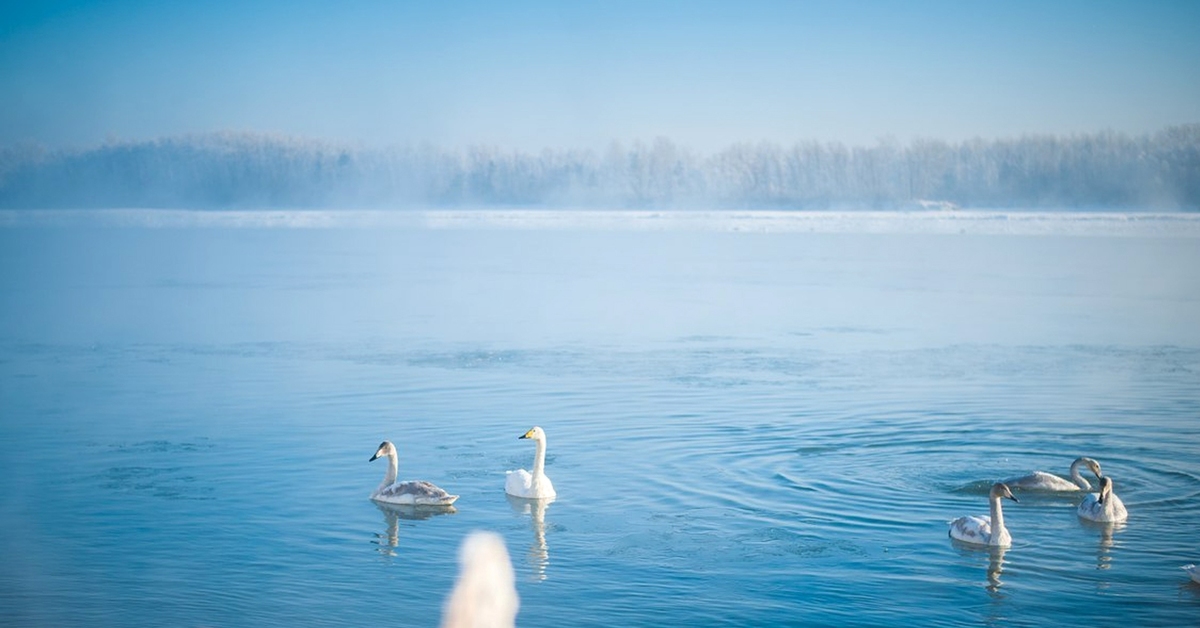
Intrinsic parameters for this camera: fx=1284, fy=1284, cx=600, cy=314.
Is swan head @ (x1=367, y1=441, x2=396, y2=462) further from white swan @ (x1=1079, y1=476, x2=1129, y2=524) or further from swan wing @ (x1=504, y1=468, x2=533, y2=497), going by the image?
white swan @ (x1=1079, y1=476, x2=1129, y2=524)

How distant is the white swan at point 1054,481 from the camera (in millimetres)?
10164

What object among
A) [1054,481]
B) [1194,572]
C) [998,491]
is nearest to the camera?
[1194,572]

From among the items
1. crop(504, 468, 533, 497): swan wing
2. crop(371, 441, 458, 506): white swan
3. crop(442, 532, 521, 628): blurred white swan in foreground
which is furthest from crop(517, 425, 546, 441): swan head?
crop(442, 532, 521, 628): blurred white swan in foreground

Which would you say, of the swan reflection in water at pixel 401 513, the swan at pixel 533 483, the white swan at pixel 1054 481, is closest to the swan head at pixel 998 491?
the white swan at pixel 1054 481

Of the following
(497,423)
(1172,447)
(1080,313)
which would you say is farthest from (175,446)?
(1080,313)

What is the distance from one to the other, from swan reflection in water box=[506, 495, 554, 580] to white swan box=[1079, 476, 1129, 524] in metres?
3.94

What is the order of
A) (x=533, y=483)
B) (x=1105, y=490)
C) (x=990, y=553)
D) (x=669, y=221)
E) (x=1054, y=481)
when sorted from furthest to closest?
1. (x=669, y=221)
2. (x=1054, y=481)
3. (x=533, y=483)
4. (x=1105, y=490)
5. (x=990, y=553)

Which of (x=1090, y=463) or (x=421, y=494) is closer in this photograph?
(x=421, y=494)

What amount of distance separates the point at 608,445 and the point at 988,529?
442 cm

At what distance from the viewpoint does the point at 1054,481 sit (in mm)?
10273

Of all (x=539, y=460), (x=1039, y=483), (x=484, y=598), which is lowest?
(x=1039, y=483)

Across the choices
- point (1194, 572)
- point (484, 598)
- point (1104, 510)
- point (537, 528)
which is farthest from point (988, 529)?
point (484, 598)

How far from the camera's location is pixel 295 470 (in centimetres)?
1124

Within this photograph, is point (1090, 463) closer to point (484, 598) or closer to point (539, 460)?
point (539, 460)
